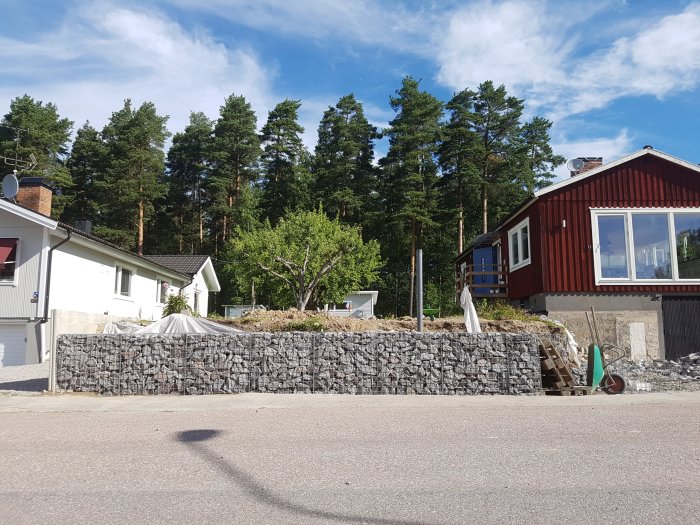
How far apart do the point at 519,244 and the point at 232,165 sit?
30.8 m

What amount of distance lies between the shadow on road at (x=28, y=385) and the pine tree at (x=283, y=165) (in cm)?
3245

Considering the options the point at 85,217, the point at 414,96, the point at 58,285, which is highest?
the point at 414,96

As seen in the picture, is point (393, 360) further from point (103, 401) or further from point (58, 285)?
point (58, 285)

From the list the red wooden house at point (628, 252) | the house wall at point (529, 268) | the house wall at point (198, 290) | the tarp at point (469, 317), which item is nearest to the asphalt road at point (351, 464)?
the tarp at point (469, 317)

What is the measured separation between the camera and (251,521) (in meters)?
4.02

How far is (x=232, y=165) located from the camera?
45.6 m

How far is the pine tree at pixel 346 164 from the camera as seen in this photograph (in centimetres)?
4294

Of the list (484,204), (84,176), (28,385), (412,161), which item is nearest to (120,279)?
(28,385)

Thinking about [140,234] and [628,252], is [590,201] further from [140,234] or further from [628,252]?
[140,234]

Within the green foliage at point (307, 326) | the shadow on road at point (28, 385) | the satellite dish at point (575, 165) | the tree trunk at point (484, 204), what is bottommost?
the shadow on road at point (28, 385)

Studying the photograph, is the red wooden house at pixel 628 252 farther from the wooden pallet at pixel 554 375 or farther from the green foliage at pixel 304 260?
Result: the green foliage at pixel 304 260

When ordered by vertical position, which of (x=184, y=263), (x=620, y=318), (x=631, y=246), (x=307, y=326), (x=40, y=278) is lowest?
(x=307, y=326)

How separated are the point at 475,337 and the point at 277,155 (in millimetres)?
37798

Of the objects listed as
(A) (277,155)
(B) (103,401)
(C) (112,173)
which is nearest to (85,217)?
(C) (112,173)
